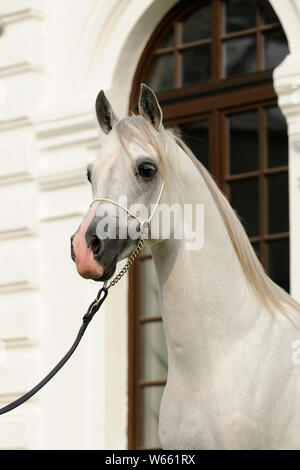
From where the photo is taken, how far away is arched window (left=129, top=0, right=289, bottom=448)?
8.84m

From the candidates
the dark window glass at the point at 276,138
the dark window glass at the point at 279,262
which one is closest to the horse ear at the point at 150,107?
the dark window glass at the point at 279,262

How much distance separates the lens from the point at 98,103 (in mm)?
5809

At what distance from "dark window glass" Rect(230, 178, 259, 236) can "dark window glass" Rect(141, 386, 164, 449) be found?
1.37 m

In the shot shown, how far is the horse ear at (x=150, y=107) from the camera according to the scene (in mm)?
5562

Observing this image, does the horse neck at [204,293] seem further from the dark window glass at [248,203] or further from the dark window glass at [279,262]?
the dark window glass at [248,203]

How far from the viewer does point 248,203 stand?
8.95 m

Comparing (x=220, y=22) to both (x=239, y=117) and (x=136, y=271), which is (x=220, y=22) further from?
(x=136, y=271)

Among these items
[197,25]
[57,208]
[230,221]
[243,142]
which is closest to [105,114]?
[230,221]

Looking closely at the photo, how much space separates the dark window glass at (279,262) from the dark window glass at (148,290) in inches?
43.3

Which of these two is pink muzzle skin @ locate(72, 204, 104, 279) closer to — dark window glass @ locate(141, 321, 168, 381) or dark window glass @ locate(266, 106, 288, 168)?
dark window glass @ locate(266, 106, 288, 168)

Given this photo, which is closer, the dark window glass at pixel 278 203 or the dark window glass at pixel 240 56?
the dark window glass at pixel 278 203
